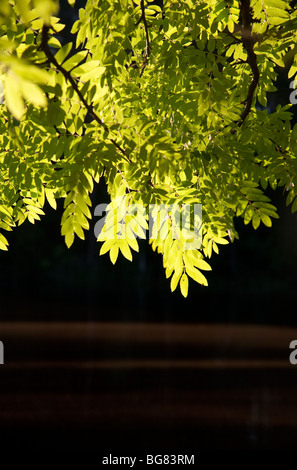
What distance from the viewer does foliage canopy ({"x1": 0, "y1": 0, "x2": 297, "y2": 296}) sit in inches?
191

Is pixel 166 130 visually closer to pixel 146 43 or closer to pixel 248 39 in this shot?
pixel 146 43

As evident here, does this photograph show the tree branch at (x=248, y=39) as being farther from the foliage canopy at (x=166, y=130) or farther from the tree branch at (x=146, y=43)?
the tree branch at (x=146, y=43)

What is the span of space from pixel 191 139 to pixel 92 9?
1.16 meters

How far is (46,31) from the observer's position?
4.20 metres

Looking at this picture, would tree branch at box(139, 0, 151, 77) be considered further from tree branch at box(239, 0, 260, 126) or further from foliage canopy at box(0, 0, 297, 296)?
tree branch at box(239, 0, 260, 126)

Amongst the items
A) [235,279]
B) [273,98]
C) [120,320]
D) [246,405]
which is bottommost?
[246,405]

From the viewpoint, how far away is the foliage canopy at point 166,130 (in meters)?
4.84

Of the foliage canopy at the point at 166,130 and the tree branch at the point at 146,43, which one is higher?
the tree branch at the point at 146,43

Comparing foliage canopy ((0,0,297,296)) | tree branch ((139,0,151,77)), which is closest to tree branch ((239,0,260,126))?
foliage canopy ((0,0,297,296))

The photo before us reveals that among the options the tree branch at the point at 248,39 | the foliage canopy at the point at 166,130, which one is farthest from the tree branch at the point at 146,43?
the tree branch at the point at 248,39

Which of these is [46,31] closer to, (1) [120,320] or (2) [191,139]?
(2) [191,139]

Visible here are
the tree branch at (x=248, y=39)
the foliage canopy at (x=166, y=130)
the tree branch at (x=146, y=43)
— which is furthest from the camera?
the tree branch at (x=146, y=43)

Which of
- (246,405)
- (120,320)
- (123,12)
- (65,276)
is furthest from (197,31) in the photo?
(65,276)

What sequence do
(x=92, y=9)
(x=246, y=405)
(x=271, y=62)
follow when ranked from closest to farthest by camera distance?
1. (x=92, y=9)
2. (x=271, y=62)
3. (x=246, y=405)
